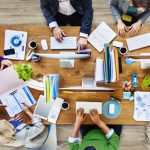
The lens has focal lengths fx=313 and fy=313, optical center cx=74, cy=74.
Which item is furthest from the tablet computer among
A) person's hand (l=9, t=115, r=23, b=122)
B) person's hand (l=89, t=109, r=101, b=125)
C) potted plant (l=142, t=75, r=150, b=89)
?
potted plant (l=142, t=75, r=150, b=89)

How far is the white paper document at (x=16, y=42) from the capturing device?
2684 mm

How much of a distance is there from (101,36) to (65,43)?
1.03 ft

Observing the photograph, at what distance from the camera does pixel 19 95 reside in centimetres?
263

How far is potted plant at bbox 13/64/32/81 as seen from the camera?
2571 millimetres

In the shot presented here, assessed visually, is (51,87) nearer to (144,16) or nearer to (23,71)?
(23,71)

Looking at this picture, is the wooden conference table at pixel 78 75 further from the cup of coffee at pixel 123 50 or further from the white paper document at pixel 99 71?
the white paper document at pixel 99 71

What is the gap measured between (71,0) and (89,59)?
1.73 ft

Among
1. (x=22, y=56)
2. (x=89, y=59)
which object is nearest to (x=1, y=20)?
(x=22, y=56)

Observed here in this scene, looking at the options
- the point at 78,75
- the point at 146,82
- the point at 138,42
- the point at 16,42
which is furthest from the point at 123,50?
the point at 16,42

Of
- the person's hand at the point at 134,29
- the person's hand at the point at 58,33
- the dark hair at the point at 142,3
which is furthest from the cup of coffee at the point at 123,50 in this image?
the person's hand at the point at 58,33

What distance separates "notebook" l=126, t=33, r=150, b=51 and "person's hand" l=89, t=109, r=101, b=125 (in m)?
0.61

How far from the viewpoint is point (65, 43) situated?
2.67 meters

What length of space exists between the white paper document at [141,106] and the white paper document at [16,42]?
1023 millimetres

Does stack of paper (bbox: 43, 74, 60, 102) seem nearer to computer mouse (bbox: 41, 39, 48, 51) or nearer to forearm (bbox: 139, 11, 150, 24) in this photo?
computer mouse (bbox: 41, 39, 48, 51)
